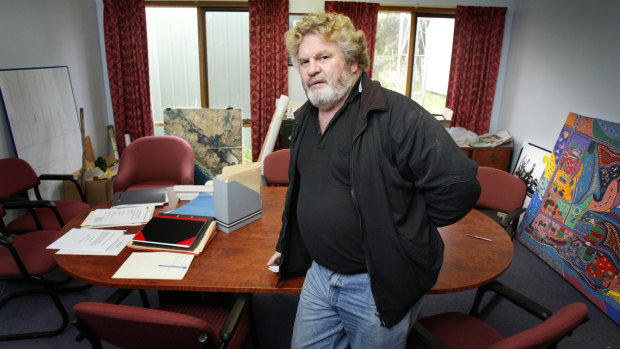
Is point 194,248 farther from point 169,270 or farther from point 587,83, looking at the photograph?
point 587,83

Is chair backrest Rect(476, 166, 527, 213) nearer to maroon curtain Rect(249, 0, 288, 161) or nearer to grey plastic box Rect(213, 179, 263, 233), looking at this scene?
grey plastic box Rect(213, 179, 263, 233)

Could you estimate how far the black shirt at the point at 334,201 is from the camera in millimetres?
1224

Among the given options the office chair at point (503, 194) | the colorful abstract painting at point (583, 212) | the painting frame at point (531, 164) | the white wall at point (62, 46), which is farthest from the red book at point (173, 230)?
the painting frame at point (531, 164)

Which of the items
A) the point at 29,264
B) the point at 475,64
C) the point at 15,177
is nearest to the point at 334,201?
the point at 29,264

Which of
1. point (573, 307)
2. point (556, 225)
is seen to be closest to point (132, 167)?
point (573, 307)

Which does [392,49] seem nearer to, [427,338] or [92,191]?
[92,191]

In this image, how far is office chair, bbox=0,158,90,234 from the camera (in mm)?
Answer: 2541

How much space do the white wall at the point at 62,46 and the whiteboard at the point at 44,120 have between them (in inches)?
3.2

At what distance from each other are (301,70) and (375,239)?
0.66 meters

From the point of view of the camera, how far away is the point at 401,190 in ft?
3.80

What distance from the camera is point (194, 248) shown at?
1.63 metres

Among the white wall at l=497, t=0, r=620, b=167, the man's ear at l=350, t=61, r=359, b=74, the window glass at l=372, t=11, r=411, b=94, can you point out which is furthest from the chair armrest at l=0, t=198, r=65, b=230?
the white wall at l=497, t=0, r=620, b=167

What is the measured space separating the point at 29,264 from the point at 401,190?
2.13m

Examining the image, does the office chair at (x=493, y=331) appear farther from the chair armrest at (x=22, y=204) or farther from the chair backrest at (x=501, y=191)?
the chair armrest at (x=22, y=204)
